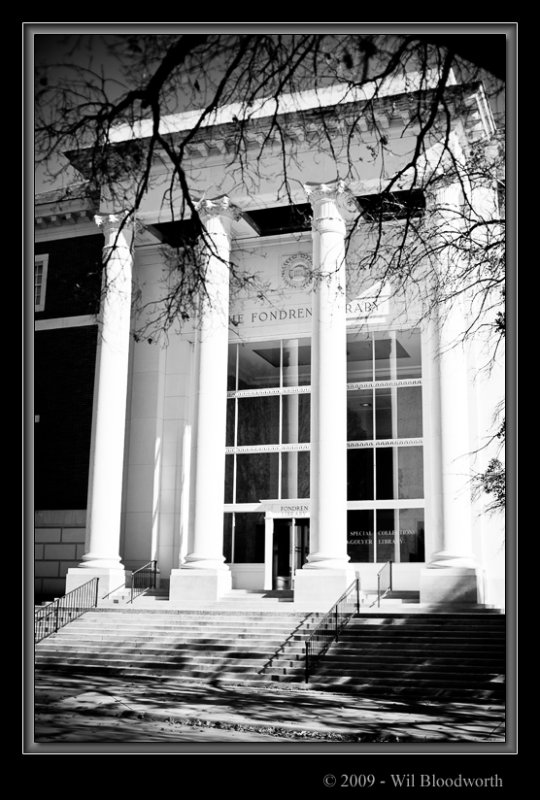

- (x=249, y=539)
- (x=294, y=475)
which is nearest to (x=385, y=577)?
(x=294, y=475)

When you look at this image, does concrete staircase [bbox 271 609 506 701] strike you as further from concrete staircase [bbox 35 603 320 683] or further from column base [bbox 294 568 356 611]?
→ column base [bbox 294 568 356 611]

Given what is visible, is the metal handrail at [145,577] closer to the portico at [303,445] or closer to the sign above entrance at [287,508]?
the portico at [303,445]

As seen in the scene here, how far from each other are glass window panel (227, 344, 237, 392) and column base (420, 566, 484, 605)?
979 centimetres

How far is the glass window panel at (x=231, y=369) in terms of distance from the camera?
27.8m

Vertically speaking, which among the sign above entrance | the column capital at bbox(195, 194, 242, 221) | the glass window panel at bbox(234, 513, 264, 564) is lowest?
the glass window panel at bbox(234, 513, 264, 564)

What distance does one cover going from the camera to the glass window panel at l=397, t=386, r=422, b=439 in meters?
25.4

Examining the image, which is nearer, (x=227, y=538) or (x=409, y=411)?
(x=409, y=411)

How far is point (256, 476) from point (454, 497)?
26.5 ft

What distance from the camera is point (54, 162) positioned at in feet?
27.3

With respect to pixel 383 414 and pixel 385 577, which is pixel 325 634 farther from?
pixel 383 414

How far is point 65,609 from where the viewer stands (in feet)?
68.2

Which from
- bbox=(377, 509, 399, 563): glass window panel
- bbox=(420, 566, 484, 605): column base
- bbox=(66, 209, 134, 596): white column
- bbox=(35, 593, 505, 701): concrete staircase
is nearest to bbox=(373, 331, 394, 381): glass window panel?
bbox=(377, 509, 399, 563): glass window panel

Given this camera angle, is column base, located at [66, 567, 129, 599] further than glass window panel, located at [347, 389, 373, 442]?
No

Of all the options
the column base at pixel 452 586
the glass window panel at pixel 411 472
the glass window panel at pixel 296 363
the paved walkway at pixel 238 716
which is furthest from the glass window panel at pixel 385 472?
the paved walkway at pixel 238 716
